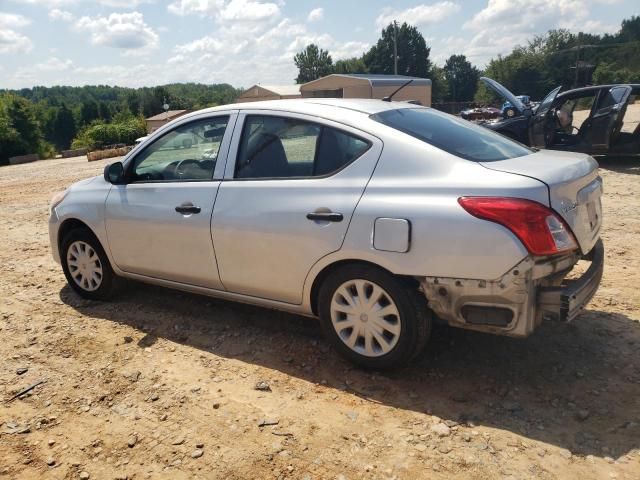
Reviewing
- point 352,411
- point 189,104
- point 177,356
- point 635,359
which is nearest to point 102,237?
point 177,356

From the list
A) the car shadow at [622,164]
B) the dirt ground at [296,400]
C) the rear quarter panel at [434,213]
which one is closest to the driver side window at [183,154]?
the dirt ground at [296,400]

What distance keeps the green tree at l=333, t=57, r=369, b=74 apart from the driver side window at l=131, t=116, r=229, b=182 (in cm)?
9393

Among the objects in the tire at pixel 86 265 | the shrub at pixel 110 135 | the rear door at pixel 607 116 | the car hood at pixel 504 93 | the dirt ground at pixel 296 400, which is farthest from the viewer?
the shrub at pixel 110 135

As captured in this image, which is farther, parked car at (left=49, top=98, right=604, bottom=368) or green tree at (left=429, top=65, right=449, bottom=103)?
green tree at (left=429, top=65, right=449, bottom=103)

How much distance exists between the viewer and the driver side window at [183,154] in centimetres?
389

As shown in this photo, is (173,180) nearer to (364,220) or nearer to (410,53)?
(364,220)

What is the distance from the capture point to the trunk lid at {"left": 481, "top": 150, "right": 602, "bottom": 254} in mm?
2822

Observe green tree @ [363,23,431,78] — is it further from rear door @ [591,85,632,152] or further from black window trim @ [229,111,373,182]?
black window trim @ [229,111,373,182]

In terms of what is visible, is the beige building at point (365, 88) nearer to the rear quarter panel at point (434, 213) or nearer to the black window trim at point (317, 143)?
the black window trim at point (317, 143)

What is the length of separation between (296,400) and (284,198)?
125 centimetres

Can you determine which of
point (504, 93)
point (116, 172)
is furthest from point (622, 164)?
point (116, 172)

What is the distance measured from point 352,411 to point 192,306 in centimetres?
213

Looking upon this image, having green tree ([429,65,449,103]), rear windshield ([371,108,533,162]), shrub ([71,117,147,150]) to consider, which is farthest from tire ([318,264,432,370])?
green tree ([429,65,449,103])

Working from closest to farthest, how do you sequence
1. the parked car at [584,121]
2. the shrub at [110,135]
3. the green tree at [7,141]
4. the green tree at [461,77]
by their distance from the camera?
the parked car at [584,121], the green tree at [7,141], the shrub at [110,135], the green tree at [461,77]
